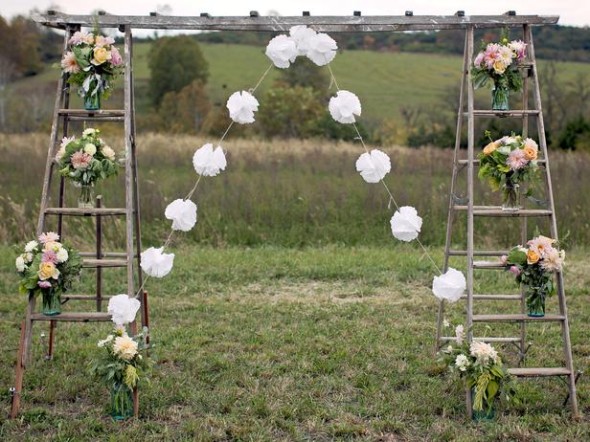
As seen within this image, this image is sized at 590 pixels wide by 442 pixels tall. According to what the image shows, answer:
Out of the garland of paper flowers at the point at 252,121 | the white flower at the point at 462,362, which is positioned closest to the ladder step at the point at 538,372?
the white flower at the point at 462,362

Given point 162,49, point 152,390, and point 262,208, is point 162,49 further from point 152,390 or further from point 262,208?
point 152,390

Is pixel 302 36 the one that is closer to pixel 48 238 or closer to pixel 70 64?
pixel 70 64

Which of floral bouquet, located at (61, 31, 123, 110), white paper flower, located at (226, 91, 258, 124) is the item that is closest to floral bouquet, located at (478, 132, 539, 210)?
white paper flower, located at (226, 91, 258, 124)

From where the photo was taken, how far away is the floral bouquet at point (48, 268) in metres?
5.15

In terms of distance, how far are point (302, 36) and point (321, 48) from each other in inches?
5.5

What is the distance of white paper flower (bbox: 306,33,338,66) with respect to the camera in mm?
5215

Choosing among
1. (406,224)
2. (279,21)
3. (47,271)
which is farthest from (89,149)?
(406,224)

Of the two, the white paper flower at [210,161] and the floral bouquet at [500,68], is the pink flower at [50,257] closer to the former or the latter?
the white paper flower at [210,161]

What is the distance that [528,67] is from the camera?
18.0ft

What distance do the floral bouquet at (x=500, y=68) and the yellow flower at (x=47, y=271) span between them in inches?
114

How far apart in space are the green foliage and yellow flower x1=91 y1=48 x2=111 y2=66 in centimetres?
3289

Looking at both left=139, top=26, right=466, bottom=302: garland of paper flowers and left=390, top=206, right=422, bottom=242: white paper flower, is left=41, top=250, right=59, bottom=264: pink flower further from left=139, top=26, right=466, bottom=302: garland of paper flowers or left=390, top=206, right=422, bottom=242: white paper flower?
left=390, top=206, right=422, bottom=242: white paper flower

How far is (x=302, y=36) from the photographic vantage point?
5.23 meters

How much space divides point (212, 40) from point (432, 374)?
168 feet
